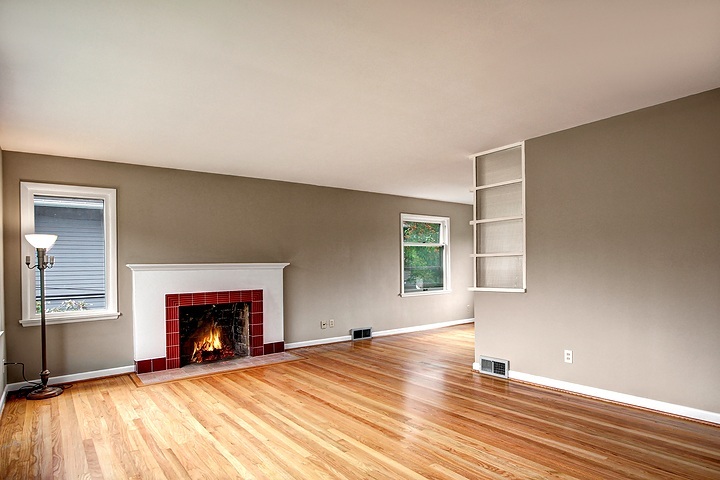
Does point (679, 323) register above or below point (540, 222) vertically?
below

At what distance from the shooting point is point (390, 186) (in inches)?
277

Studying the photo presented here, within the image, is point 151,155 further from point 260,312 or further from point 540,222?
point 540,222

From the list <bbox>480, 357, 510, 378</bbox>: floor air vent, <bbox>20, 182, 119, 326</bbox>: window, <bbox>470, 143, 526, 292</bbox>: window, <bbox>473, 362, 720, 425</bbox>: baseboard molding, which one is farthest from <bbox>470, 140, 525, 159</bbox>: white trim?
<bbox>20, 182, 119, 326</bbox>: window

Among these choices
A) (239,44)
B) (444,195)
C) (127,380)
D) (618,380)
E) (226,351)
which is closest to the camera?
(239,44)

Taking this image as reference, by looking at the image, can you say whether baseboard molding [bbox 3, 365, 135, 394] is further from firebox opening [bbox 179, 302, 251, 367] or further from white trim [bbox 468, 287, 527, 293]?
white trim [bbox 468, 287, 527, 293]

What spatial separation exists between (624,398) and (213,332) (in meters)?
4.70

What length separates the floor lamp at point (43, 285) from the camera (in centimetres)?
415

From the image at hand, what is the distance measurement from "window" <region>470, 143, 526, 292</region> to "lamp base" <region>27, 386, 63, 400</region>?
4420 millimetres

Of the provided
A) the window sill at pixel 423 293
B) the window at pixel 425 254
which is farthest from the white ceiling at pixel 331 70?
the window sill at pixel 423 293

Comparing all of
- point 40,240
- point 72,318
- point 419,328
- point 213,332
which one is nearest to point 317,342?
point 213,332

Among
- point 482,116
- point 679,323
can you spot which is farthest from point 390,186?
point 679,323

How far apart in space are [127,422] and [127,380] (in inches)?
56.7

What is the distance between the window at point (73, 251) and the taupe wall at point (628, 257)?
14.9 feet

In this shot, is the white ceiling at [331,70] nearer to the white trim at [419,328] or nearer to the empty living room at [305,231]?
the empty living room at [305,231]
